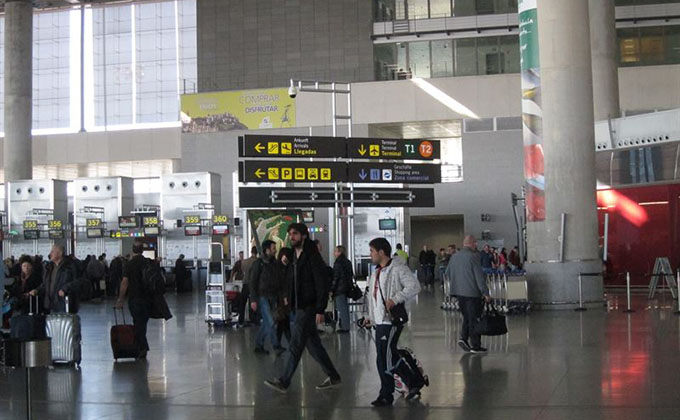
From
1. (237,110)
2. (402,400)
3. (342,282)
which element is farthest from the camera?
(237,110)

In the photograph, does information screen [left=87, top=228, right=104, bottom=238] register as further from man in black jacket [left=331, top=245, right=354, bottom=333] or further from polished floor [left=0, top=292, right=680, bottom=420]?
man in black jacket [left=331, top=245, right=354, bottom=333]

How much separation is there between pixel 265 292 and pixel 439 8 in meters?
32.8

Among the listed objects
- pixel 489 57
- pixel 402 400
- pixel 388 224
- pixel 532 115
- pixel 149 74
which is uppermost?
pixel 149 74

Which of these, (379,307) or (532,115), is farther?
(532,115)

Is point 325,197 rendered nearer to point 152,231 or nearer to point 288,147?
point 288,147

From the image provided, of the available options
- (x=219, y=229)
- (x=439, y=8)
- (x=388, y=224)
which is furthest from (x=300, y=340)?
(x=439, y=8)

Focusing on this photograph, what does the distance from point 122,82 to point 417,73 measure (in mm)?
15778

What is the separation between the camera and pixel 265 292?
1434 centimetres

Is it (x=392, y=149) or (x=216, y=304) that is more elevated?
(x=392, y=149)

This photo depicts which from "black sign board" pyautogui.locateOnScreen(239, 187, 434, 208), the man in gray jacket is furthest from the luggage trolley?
the man in gray jacket

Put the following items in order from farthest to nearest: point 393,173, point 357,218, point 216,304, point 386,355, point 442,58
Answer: point 442,58 < point 357,218 < point 393,173 < point 216,304 < point 386,355

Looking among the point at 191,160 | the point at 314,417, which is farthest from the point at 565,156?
the point at 191,160

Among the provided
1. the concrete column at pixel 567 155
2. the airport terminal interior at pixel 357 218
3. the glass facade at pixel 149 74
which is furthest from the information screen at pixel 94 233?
the concrete column at pixel 567 155

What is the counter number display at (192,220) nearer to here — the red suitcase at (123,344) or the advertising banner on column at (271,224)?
the advertising banner on column at (271,224)
